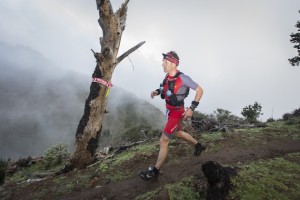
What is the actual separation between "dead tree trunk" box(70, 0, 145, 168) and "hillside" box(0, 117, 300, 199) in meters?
0.69

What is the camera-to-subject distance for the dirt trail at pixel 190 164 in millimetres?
5918

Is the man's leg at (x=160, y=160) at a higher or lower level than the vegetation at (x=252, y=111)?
lower

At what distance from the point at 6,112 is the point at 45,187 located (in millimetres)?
96940

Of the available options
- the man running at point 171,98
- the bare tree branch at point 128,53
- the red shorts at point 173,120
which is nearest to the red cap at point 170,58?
the man running at point 171,98

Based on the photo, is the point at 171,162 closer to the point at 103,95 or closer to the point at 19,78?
the point at 103,95

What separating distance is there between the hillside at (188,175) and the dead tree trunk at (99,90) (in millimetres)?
694

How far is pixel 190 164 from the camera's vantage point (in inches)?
266

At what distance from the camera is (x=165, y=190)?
5297mm

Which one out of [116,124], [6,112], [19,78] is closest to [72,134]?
[116,124]

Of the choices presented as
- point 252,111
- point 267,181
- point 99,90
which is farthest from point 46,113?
point 267,181

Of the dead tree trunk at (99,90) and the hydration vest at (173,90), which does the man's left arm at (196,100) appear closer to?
the hydration vest at (173,90)

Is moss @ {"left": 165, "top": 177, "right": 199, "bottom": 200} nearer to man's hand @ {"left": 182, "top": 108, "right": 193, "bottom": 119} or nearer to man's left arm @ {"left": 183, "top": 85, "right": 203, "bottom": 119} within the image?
man's hand @ {"left": 182, "top": 108, "right": 193, "bottom": 119}

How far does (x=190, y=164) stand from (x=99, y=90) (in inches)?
135

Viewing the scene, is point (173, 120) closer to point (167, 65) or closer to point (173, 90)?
point (173, 90)
